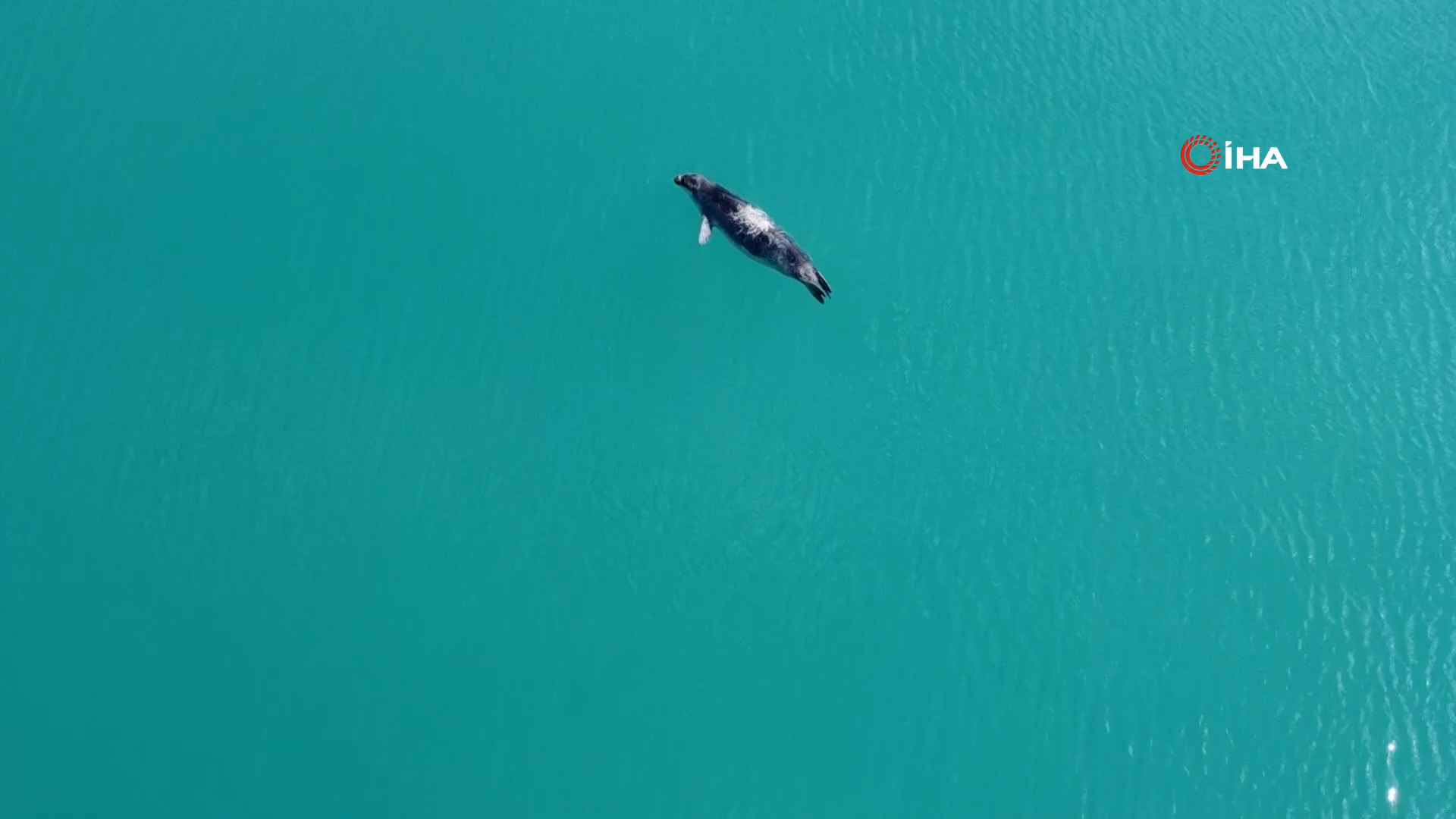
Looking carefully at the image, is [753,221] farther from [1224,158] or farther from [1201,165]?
[1224,158]

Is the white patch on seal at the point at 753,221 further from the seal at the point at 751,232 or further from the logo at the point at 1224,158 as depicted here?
the logo at the point at 1224,158

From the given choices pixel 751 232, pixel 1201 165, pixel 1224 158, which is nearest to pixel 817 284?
pixel 751 232

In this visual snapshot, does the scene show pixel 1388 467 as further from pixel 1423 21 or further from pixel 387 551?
pixel 387 551

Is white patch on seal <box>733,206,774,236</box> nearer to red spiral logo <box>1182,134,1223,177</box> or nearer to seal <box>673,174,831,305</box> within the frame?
seal <box>673,174,831,305</box>

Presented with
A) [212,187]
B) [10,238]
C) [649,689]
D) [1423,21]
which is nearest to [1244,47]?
[1423,21]

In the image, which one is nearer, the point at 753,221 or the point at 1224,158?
Result: the point at 753,221

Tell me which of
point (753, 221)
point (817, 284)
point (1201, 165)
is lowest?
point (817, 284)

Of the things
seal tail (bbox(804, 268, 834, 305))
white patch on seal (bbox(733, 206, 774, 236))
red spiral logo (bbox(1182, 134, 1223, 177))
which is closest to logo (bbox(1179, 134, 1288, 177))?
red spiral logo (bbox(1182, 134, 1223, 177))

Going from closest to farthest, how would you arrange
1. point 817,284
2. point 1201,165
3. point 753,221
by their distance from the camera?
point 817,284, point 753,221, point 1201,165
